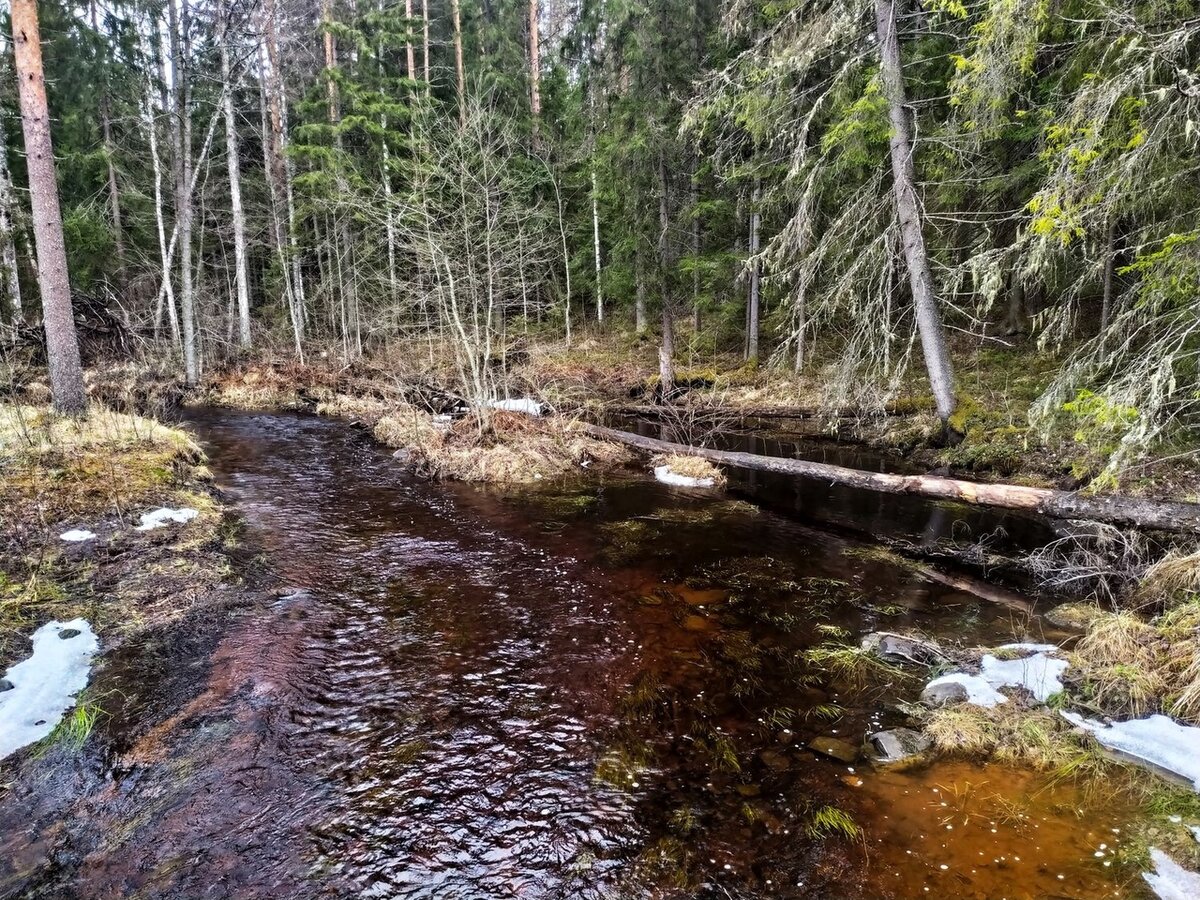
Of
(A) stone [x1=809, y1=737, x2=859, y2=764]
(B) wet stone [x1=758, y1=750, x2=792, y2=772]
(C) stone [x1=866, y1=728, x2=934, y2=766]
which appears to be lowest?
(A) stone [x1=809, y1=737, x2=859, y2=764]

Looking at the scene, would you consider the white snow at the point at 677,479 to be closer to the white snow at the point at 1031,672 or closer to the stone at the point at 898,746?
the white snow at the point at 1031,672

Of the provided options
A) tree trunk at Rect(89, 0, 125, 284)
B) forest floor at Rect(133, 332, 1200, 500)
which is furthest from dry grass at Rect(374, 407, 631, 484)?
tree trunk at Rect(89, 0, 125, 284)

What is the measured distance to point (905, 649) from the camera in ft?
17.2

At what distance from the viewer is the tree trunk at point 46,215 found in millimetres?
9141

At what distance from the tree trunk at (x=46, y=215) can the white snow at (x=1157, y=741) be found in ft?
44.7

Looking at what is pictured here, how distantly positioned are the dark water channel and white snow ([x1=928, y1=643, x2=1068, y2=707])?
0.45m

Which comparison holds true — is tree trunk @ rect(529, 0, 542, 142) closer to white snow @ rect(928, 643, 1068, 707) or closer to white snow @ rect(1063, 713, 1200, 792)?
white snow @ rect(928, 643, 1068, 707)

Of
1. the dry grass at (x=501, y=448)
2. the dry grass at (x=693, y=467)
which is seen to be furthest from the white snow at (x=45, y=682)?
the dry grass at (x=693, y=467)

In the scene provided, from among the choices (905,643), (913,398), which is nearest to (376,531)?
(905,643)

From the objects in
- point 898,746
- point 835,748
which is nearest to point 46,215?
point 835,748

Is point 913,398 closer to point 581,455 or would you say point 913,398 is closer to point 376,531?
point 581,455

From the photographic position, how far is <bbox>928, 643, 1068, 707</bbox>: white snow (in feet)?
14.8

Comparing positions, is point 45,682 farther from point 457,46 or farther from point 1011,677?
point 457,46

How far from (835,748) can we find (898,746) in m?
0.41
